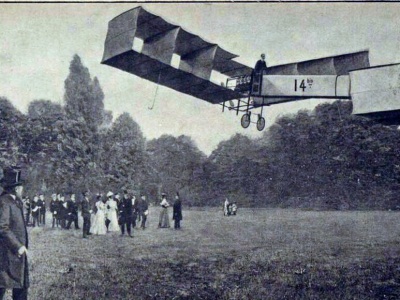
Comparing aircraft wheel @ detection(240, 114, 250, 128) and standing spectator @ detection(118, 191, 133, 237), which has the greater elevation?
aircraft wheel @ detection(240, 114, 250, 128)

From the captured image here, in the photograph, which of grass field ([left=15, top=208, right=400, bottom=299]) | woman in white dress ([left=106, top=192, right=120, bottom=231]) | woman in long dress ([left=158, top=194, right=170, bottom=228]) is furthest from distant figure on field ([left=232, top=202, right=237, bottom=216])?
woman in white dress ([left=106, top=192, right=120, bottom=231])

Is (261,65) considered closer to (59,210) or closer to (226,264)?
(226,264)

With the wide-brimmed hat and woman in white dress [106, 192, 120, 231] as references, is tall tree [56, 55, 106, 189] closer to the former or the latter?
woman in white dress [106, 192, 120, 231]

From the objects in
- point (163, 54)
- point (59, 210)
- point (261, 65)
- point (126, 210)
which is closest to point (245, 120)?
point (261, 65)

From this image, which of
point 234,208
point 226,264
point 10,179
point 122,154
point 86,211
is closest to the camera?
point 10,179

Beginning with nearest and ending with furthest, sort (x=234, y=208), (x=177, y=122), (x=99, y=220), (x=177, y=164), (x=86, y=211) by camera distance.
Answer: (x=177, y=122) → (x=177, y=164) → (x=86, y=211) → (x=99, y=220) → (x=234, y=208)

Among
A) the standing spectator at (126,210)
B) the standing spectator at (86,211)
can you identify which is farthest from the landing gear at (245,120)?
the standing spectator at (86,211)

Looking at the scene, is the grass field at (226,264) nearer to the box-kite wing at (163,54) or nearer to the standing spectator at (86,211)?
the standing spectator at (86,211)
